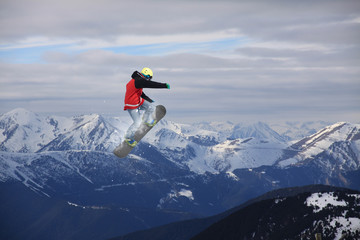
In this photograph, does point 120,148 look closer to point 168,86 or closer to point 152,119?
point 152,119

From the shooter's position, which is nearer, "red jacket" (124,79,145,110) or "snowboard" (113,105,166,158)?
"red jacket" (124,79,145,110)

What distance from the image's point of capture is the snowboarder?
124ft

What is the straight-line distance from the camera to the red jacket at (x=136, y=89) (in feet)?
123

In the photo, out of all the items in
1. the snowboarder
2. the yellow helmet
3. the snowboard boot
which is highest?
the yellow helmet

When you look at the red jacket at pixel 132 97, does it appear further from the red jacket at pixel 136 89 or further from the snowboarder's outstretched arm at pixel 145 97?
the snowboarder's outstretched arm at pixel 145 97

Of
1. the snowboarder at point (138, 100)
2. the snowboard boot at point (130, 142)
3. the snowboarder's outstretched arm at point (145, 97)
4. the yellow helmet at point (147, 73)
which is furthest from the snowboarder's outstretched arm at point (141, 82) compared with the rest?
the snowboard boot at point (130, 142)

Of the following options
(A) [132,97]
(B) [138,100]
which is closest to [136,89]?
(A) [132,97]

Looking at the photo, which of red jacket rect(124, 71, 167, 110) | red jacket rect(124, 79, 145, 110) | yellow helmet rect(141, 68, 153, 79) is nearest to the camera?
red jacket rect(124, 71, 167, 110)

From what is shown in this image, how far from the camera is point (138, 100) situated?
1610 inches

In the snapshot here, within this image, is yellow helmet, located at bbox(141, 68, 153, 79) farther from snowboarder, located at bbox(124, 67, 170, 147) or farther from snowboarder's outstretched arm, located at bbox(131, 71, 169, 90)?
snowboarder's outstretched arm, located at bbox(131, 71, 169, 90)

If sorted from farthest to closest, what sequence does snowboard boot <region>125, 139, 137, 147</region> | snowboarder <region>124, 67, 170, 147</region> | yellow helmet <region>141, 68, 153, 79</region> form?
1. snowboard boot <region>125, 139, 137, 147</region>
2. yellow helmet <region>141, 68, 153, 79</region>
3. snowboarder <region>124, 67, 170, 147</region>

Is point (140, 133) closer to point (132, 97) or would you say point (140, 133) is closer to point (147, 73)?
point (132, 97)

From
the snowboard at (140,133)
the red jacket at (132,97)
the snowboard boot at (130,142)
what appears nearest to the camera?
the red jacket at (132,97)

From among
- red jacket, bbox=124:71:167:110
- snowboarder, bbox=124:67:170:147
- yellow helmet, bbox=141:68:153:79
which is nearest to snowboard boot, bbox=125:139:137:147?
snowboarder, bbox=124:67:170:147
